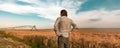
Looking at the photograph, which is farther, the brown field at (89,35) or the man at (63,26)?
the brown field at (89,35)

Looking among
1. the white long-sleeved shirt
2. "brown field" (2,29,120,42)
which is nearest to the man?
the white long-sleeved shirt

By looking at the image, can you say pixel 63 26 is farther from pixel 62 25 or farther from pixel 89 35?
pixel 89 35

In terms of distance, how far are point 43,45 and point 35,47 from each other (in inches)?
31.8

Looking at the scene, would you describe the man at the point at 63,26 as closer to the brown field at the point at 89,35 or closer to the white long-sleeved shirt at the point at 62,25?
the white long-sleeved shirt at the point at 62,25

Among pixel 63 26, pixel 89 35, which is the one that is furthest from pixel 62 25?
pixel 89 35

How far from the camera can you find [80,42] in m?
19.7

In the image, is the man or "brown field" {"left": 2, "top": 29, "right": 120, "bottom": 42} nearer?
the man

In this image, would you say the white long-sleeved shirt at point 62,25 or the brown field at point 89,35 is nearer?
the white long-sleeved shirt at point 62,25

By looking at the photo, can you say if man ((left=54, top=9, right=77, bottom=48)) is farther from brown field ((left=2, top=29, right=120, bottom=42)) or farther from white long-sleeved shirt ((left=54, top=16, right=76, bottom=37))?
brown field ((left=2, top=29, right=120, bottom=42))

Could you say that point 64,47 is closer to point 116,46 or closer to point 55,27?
point 55,27

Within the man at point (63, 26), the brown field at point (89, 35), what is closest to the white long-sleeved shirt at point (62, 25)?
the man at point (63, 26)

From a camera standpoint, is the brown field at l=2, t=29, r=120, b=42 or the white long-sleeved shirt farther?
the brown field at l=2, t=29, r=120, b=42

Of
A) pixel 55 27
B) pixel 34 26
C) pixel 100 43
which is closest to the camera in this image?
pixel 55 27

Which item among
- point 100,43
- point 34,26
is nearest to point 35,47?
point 100,43
